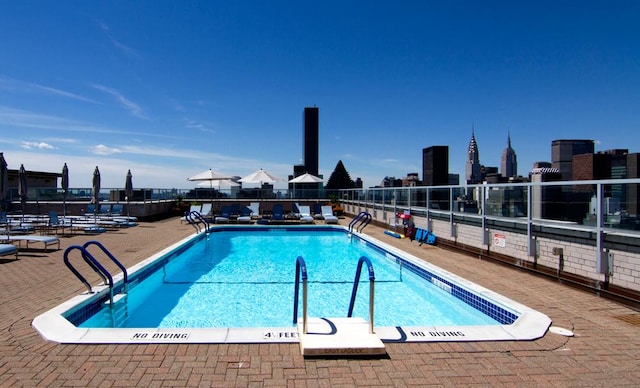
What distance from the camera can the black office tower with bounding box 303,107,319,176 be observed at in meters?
100

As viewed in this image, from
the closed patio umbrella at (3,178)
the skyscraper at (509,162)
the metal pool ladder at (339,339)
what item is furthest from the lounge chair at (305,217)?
the skyscraper at (509,162)

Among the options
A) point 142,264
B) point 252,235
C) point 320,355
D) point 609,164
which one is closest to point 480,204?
point 320,355

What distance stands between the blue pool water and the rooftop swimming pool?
2 centimetres

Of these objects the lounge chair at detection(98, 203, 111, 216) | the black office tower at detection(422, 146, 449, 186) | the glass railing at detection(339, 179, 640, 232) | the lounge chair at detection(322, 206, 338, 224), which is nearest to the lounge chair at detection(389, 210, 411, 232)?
the glass railing at detection(339, 179, 640, 232)

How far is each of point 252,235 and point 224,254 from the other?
3838mm

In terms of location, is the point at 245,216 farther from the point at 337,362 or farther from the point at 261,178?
the point at 337,362

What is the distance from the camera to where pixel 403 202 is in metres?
12.0

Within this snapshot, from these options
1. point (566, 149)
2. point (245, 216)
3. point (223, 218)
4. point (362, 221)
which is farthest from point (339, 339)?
point (566, 149)

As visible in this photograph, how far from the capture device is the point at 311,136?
335 ft

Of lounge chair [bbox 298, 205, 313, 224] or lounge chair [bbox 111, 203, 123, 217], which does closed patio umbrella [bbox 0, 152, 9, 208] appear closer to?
lounge chair [bbox 111, 203, 123, 217]

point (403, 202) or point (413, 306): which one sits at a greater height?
point (403, 202)

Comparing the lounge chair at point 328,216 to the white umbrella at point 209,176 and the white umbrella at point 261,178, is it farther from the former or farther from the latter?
the white umbrella at point 209,176

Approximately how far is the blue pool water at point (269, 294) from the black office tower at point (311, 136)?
8787 centimetres

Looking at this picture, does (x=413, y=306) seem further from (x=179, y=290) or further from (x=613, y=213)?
(x=179, y=290)
